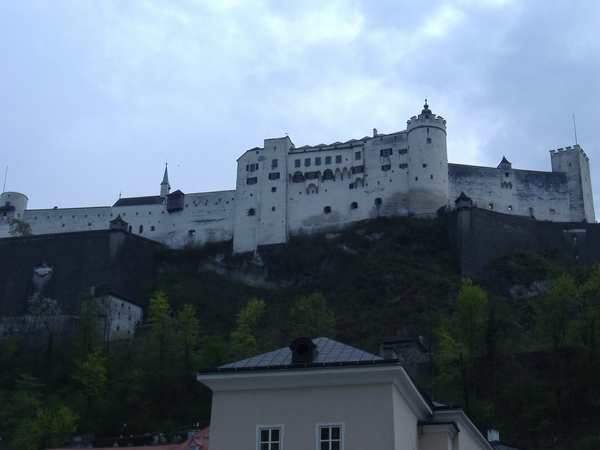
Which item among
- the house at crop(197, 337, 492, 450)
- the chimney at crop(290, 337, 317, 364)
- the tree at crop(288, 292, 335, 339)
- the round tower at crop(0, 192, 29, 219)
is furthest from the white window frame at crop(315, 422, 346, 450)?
the round tower at crop(0, 192, 29, 219)

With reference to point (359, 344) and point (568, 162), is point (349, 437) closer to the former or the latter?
point (359, 344)

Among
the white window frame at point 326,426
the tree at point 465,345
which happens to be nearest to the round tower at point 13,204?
the tree at point 465,345

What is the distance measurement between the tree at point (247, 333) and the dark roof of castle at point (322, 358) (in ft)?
109

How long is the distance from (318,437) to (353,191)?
5927 cm

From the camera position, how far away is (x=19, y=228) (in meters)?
79.4

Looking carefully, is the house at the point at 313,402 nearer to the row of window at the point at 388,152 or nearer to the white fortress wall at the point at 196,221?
the row of window at the point at 388,152

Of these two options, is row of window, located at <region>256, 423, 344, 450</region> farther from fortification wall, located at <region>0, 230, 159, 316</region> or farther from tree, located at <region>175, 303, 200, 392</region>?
fortification wall, located at <region>0, 230, 159, 316</region>

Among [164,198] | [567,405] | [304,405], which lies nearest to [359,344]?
[567,405]

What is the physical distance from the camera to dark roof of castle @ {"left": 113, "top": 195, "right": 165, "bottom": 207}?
267 feet

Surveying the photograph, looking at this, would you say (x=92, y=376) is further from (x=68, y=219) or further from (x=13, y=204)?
(x=13, y=204)

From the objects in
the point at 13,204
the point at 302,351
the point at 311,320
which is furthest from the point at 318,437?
the point at 13,204

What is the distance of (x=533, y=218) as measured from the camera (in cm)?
7444

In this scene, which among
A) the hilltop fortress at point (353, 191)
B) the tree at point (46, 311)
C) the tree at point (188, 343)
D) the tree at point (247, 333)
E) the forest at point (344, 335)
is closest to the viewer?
the forest at point (344, 335)

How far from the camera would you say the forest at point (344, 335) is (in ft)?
143
